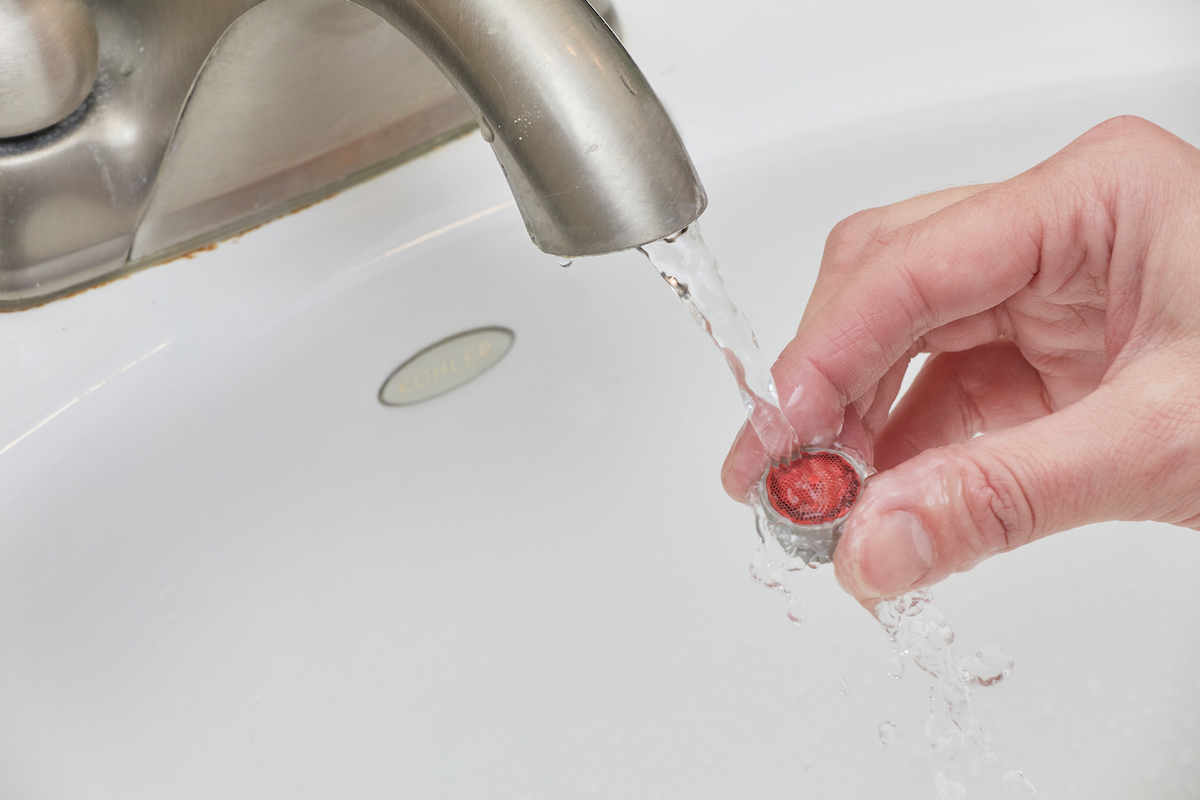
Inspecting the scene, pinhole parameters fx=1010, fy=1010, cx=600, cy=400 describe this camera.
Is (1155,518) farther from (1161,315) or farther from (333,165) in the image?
(333,165)

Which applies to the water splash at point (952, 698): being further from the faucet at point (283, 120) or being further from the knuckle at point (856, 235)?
the faucet at point (283, 120)

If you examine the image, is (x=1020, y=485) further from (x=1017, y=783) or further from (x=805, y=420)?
(x=1017, y=783)

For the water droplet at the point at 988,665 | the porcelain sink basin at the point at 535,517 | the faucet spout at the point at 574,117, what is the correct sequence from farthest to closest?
the water droplet at the point at 988,665, the porcelain sink basin at the point at 535,517, the faucet spout at the point at 574,117

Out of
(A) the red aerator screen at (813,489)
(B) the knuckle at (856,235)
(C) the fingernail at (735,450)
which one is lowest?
(C) the fingernail at (735,450)

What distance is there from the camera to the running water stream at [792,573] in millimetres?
236

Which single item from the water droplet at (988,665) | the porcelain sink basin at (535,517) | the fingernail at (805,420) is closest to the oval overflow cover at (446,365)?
the porcelain sink basin at (535,517)

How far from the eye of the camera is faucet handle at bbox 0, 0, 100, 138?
0.26m

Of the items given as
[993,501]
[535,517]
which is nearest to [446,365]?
[535,517]

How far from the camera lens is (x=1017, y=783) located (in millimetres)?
405

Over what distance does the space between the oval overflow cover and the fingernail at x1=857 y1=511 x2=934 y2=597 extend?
6.2 inches

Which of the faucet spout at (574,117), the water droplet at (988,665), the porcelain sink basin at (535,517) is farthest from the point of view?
the water droplet at (988,665)

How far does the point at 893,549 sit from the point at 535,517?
171 millimetres

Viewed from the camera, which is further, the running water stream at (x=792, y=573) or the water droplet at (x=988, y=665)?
the water droplet at (x=988, y=665)

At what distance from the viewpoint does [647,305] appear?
0.39 metres
